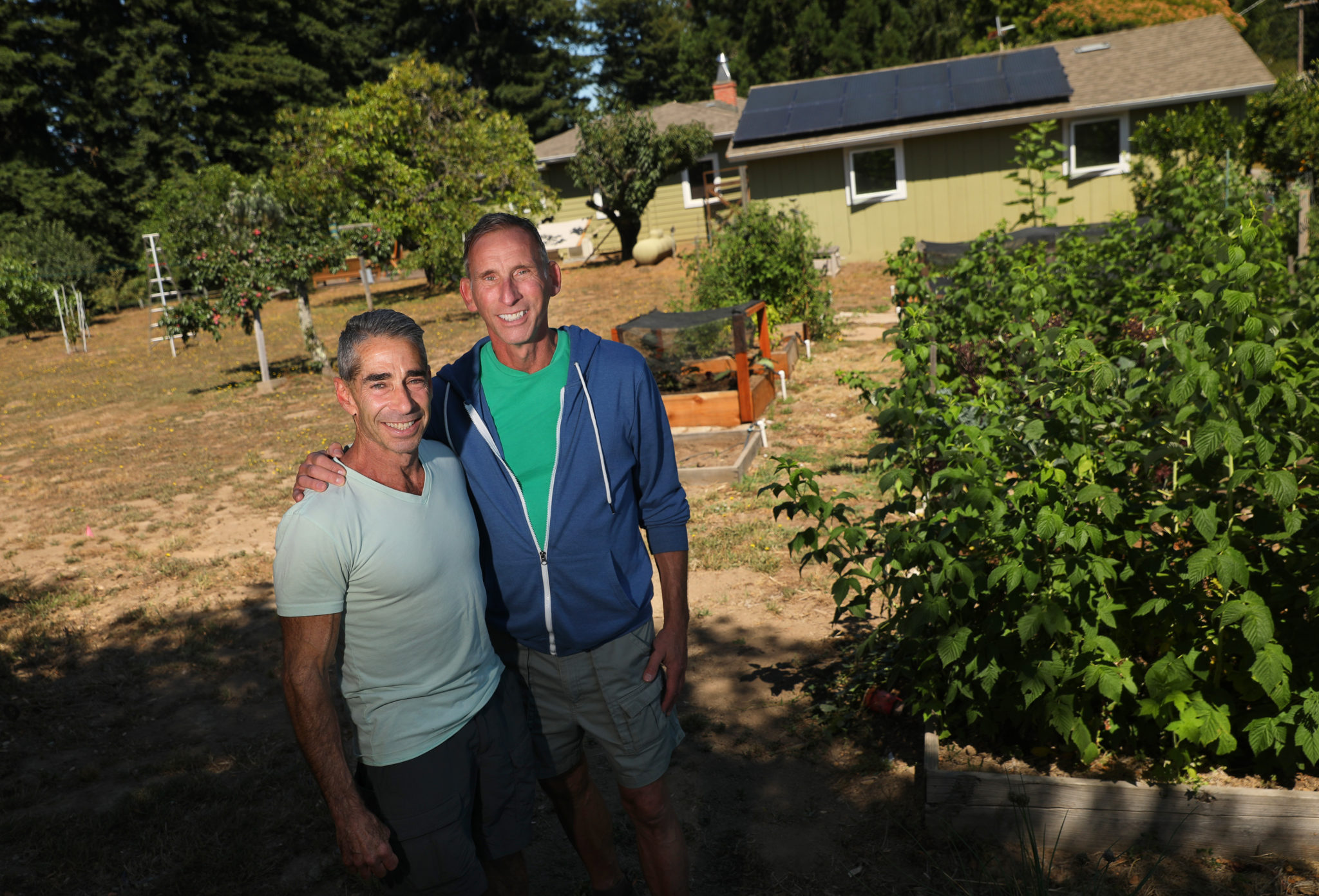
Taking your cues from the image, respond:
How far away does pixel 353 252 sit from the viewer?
14.9 m

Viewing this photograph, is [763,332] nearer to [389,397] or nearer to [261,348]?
[389,397]

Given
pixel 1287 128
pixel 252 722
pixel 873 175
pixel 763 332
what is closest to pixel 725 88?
pixel 873 175

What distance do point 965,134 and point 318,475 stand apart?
2059 cm

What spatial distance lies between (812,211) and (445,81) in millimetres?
8707

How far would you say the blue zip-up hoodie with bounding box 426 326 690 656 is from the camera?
7.87 feet

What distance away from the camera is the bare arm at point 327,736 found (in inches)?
76.9

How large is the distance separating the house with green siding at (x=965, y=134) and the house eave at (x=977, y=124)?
3 centimetres

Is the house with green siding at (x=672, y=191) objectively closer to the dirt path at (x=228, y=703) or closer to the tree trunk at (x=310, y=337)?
the tree trunk at (x=310, y=337)

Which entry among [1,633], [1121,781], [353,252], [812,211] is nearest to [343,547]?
[1121,781]

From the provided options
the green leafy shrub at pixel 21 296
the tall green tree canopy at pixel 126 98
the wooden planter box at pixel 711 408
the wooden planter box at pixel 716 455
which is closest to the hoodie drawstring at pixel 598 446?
the wooden planter box at pixel 716 455

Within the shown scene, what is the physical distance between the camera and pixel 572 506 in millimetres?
2395

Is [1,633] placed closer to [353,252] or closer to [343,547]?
[343,547]

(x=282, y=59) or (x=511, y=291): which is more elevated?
(x=282, y=59)

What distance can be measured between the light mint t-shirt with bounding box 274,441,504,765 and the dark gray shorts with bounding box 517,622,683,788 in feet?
0.83
